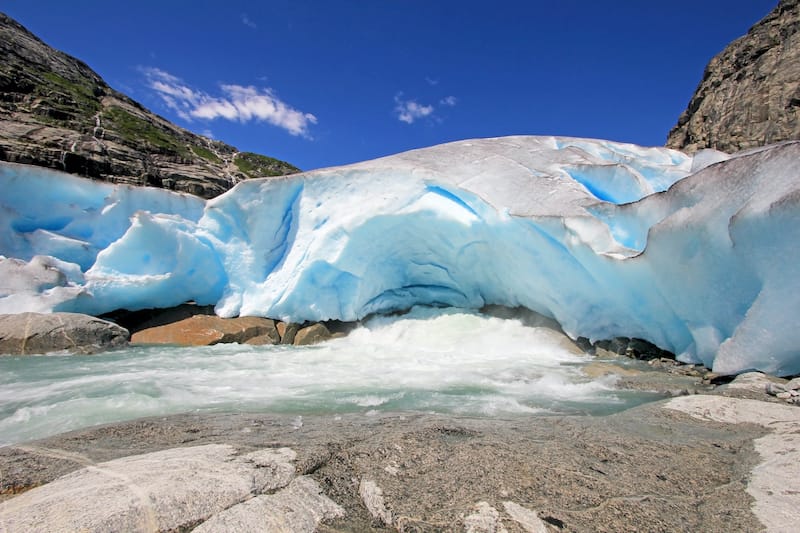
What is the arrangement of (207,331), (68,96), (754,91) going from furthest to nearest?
(68,96) < (754,91) < (207,331)

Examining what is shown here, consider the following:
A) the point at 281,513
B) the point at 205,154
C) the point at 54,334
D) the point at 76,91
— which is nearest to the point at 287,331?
the point at 54,334

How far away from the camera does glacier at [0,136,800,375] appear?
20.2 ft

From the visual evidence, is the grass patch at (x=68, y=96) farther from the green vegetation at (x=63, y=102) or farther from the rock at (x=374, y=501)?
the rock at (x=374, y=501)

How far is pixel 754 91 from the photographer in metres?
17.8

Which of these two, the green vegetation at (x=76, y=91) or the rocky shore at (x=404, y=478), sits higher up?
the green vegetation at (x=76, y=91)

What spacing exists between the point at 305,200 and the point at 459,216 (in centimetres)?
328

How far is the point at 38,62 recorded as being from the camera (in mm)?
32156

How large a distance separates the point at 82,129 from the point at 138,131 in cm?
615

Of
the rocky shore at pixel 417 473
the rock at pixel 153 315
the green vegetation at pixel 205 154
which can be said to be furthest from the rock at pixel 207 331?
the green vegetation at pixel 205 154

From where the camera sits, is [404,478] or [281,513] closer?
[281,513]

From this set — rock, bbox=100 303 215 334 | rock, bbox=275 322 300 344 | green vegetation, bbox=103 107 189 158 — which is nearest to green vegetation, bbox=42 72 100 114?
green vegetation, bbox=103 107 189 158

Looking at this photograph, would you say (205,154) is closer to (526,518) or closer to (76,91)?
(76,91)

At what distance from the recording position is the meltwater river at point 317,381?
3.57 m

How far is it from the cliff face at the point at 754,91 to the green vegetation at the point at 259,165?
35557 mm
